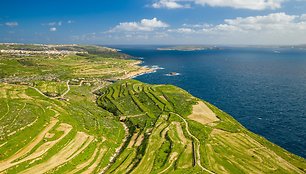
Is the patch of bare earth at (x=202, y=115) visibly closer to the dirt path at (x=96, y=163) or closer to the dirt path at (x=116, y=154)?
the dirt path at (x=116, y=154)

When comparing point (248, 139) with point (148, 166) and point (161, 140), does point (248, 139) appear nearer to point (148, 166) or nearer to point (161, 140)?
point (161, 140)

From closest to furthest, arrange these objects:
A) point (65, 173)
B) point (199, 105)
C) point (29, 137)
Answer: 1. point (65, 173)
2. point (29, 137)
3. point (199, 105)

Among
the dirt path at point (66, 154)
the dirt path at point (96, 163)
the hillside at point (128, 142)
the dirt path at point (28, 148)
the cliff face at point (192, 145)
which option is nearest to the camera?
the dirt path at point (28, 148)

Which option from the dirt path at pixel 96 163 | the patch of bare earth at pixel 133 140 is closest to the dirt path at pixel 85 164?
the dirt path at pixel 96 163

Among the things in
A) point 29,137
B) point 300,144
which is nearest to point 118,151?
point 29,137

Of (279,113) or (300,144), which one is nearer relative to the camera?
(300,144)

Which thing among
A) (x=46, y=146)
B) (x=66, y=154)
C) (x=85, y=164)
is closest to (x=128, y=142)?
(x=85, y=164)

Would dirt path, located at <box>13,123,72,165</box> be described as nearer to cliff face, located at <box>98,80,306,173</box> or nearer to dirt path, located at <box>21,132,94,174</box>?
dirt path, located at <box>21,132,94,174</box>
